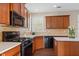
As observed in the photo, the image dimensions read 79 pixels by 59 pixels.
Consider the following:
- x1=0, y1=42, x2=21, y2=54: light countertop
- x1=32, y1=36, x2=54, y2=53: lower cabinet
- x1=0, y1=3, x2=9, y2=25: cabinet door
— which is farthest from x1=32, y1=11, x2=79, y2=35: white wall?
x1=0, y1=42, x2=21, y2=54: light countertop

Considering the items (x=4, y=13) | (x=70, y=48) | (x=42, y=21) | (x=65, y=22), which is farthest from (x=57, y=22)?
(x=4, y=13)

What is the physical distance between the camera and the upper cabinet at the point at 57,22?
633 cm

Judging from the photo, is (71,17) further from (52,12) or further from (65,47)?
(65,47)

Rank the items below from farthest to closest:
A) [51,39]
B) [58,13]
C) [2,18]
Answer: [58,13]
[51,39]
[2,18]

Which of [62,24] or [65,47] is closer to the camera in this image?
[65,47]

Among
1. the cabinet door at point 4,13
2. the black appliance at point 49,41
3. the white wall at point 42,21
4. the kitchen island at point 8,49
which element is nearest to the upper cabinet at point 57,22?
the white wall at point 42,21

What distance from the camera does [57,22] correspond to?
634 centimetres

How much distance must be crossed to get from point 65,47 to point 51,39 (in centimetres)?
281

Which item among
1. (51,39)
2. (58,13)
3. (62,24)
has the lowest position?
(51,39)

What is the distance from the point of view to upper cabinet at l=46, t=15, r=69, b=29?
6.33 meters

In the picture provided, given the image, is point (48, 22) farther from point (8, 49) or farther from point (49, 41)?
point (8, 49)

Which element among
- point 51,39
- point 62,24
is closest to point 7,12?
point 51,39

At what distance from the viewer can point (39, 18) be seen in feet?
22.6

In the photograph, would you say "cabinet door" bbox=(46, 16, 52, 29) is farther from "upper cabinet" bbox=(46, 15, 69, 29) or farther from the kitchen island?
the kitchen island
